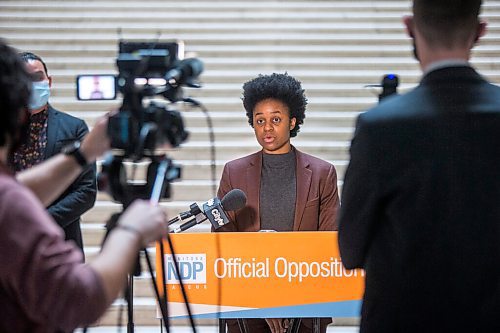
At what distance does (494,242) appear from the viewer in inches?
84.7

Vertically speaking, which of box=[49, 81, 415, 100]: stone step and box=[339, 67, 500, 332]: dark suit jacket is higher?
box=[339, 67, 500, 332]: dark suit jacket

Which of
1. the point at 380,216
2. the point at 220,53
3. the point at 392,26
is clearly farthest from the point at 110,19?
the point at 380,216

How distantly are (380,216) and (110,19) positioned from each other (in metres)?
7.49

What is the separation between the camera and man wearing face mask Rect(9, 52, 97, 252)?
4121mm

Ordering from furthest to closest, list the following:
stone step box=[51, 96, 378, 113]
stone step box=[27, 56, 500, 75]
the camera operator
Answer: stone step box=[27, 56, 500, 75]
stone step box=[51, 96, 378, 113]
the camera operator

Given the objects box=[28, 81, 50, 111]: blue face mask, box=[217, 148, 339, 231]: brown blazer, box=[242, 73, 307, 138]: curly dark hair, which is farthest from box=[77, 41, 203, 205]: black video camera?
box=[242, 73, 307, 138]: curly dark hair

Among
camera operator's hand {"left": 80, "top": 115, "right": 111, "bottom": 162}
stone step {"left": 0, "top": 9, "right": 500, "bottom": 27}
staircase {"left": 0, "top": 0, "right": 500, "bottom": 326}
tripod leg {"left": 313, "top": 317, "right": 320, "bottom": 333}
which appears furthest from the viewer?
stone step {"left": 0, "top": 9, "right": 500, "bottom": 27}

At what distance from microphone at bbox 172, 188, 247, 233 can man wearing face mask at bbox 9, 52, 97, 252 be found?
0.62 meters

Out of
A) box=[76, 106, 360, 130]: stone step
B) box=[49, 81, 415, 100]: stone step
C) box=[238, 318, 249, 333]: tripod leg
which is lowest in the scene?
box=[238, 318, 249, 333]: tripod leg

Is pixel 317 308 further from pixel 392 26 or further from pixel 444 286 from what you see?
pixel 392 26

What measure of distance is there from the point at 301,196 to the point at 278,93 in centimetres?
72

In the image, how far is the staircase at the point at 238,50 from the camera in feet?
26.3

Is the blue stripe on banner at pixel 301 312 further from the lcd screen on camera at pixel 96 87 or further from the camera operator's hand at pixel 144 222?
→ the camera operator's hand at pixel 144 222

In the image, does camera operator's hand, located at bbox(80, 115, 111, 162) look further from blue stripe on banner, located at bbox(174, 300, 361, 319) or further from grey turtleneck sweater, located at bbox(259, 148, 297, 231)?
grey turtleneck sweater, located at bbox(259, 148, 297, 231)
